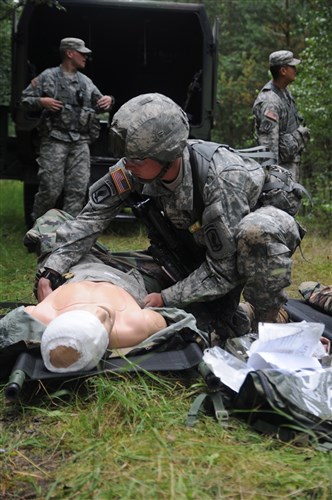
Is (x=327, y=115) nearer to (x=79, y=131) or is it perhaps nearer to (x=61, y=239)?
(x=79, y=131)

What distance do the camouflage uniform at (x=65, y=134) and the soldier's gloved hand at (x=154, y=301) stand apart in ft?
11.7

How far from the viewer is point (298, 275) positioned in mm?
5055

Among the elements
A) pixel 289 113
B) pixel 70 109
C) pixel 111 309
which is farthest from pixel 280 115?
pixel 111 309

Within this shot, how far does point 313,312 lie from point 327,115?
4.59 metres

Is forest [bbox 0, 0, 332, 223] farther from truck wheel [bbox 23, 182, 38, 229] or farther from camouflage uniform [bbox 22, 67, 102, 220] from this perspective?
truck wheel [bbox 23, 182, 38, 229]

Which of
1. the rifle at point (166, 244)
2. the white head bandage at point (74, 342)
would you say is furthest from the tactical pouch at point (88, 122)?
the white head bandage at point (74, 342)

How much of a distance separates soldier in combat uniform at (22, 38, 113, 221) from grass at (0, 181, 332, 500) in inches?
163

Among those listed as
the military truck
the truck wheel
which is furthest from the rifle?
the truck wheel

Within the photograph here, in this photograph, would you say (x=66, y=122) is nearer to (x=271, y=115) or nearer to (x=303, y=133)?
(x=271, y=115)

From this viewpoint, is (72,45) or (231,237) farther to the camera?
(72,45)

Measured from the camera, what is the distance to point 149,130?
2754 mm

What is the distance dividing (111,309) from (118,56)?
6153 millimetres

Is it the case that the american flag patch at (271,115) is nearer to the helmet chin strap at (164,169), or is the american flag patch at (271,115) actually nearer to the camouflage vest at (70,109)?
the camouflage vest at (70,109)

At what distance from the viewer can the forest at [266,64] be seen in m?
7.99
